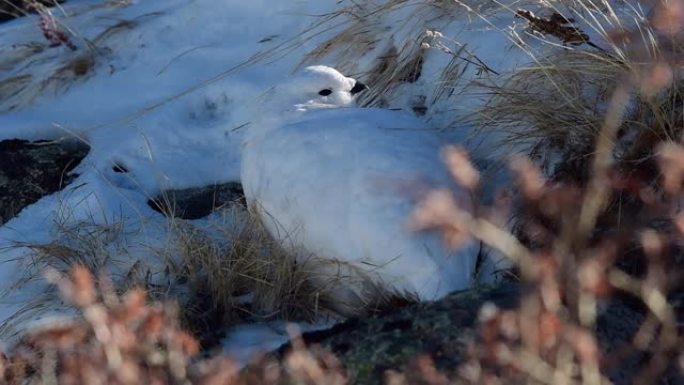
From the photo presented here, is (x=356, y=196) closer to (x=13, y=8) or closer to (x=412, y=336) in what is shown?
(x=412, y=336)

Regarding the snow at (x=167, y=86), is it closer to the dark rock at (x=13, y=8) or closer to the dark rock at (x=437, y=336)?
the dark rock at (x=13, y=8)

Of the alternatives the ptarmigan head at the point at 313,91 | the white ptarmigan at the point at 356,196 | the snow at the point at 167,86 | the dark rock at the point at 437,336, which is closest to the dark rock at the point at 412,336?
the dark rock at the point at 437,336

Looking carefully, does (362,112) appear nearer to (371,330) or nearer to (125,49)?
(371,330)

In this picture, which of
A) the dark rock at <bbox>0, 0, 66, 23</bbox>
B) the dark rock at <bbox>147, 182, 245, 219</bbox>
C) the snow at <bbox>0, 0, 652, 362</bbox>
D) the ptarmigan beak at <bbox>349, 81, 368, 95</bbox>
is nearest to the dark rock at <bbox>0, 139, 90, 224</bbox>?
the snow at <bbox>0, 0, 652, 362</bbox>

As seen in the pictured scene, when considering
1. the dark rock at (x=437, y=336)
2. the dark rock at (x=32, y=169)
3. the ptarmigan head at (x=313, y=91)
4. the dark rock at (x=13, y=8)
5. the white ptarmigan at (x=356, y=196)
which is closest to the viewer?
the dark rock at (x=437, y=336)

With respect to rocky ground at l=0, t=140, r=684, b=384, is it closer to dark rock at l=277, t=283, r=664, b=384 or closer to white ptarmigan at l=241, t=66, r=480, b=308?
dark rock at l=277, t=283, r=664, b=384

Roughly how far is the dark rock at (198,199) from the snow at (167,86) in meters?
0.05

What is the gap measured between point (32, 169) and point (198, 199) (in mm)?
694

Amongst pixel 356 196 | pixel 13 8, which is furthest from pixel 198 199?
pixel 13 8

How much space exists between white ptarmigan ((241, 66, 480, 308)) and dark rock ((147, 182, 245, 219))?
0.43m

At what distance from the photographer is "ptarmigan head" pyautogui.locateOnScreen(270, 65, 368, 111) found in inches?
142

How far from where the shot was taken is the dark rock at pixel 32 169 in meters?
4.03

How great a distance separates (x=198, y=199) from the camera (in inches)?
155

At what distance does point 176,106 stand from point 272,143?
115 cm
